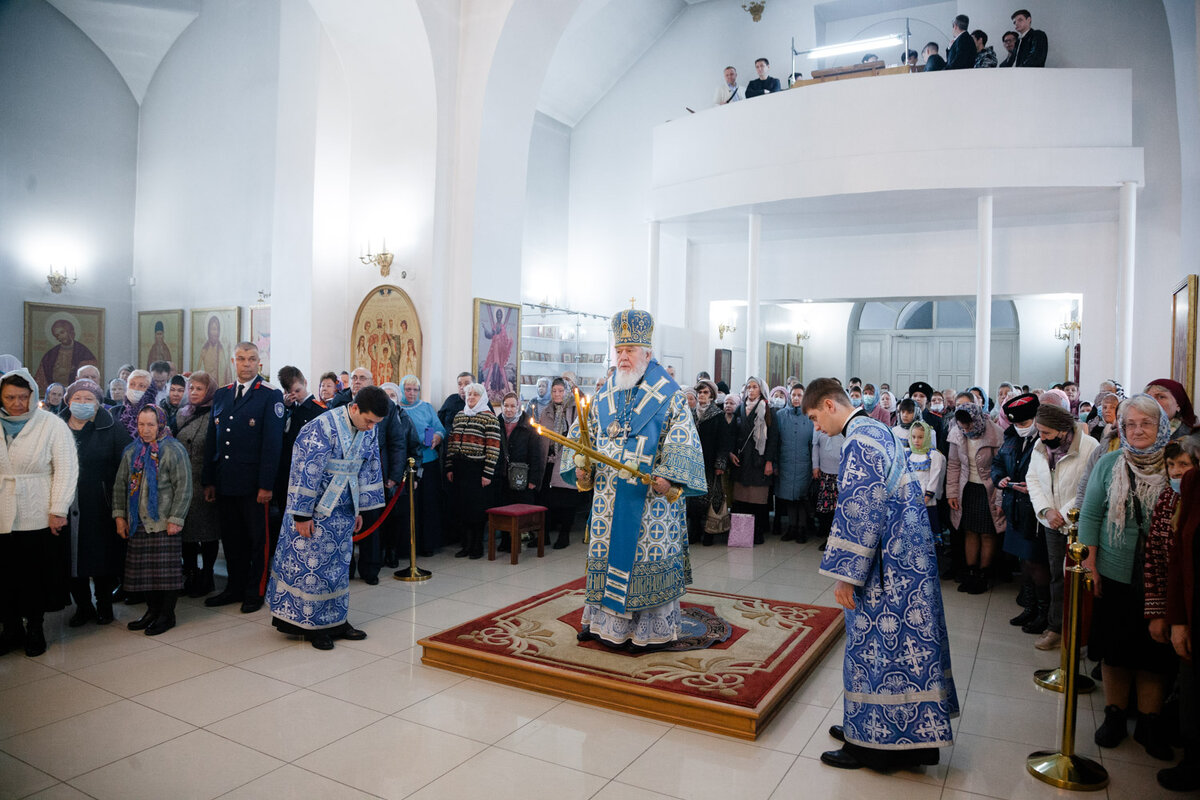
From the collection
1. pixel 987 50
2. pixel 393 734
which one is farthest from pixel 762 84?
pixel 393 734

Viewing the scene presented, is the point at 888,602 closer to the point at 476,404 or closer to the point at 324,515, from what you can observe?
the point at 324,515

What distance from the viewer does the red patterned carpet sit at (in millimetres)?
3867

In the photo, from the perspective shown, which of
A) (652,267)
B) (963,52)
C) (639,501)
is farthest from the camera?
(652,267)

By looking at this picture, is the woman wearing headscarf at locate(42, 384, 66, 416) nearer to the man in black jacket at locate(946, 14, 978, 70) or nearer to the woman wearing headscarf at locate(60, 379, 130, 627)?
the woman wearing headscarf at locate(60, 379, 130, 627)

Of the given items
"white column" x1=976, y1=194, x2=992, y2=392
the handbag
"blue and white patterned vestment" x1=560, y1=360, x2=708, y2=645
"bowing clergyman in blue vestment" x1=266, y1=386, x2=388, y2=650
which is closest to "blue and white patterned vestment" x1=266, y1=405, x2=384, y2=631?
"bowing clergyman in blue vestment" x1=266, y1=386, x2=388, y2=650

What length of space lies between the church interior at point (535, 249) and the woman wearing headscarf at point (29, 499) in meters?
0.29

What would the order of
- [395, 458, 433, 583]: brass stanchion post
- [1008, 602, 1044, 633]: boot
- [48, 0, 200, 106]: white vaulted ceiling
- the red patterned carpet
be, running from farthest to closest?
[48, 0, 200, 106]: white vaulted ceiling → [395, 458, 433, 583]: brass stanchion post → [1008, 602, 1044, 633]: boot → the red patterned carpet

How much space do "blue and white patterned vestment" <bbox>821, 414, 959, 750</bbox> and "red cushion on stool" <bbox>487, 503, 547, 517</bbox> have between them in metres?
4.10

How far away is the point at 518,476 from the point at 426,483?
0.88 m

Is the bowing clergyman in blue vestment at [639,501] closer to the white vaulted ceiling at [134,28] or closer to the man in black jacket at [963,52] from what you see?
the man in black jacket at [963,52]

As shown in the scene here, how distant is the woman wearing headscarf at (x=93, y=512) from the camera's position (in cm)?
507

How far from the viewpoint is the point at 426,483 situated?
7.27 m

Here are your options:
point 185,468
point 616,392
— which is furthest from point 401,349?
point 616,392

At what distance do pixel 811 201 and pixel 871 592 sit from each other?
8821 millimetres
